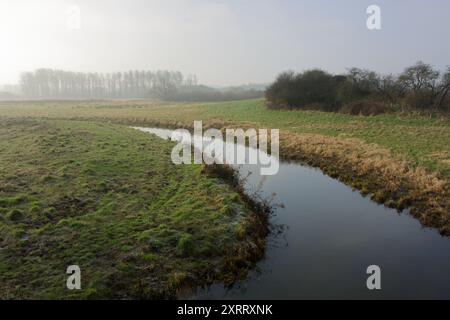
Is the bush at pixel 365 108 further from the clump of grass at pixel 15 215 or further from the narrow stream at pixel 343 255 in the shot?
the clump of grass at pixel 15 215

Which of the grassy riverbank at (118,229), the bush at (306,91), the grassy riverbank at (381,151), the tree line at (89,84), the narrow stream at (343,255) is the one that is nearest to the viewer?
the narrow stream at (343,255)

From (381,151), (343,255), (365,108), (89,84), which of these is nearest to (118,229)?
(343,255)

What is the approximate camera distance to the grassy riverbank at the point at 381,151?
14945mm

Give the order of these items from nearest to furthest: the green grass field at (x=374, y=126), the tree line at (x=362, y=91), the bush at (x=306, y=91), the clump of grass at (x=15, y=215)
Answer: the clump of grass at (x=15, y=215), the green grass field at (x=374, y=126), the tree line at (x=362, y=91), the bush at (x=306, y=91)

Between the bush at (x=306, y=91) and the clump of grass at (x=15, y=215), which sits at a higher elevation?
the bush at (x=306, y=91)

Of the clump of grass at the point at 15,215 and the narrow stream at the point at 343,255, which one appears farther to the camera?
the clump of grass at the point at 15,215

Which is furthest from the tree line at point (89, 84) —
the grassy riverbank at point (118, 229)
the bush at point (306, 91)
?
the grassy riverbank at point (118, 229)

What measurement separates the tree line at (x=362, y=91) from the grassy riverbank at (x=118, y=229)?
96.1ft

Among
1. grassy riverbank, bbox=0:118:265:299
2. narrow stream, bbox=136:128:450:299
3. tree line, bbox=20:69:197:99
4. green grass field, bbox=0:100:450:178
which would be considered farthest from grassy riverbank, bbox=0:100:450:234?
tree line, bbox=20:69:197:99

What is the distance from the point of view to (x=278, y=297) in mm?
8539

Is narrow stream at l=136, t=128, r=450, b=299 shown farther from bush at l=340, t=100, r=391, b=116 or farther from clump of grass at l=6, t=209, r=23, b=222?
bush at l=340, t=100, r=391, b=116

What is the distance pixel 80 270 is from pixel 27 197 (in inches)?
254

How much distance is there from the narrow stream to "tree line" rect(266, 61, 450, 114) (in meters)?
27.3
